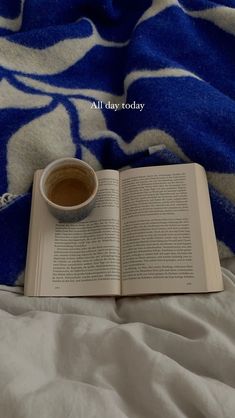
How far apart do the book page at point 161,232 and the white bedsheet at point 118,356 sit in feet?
0.08

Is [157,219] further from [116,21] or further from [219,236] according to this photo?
[116,21]

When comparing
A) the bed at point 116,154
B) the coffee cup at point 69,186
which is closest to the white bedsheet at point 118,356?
the bed at point 116,154

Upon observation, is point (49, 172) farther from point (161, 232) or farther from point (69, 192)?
point (161, 232)

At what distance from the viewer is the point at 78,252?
1.86 feet

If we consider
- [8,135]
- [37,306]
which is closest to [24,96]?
[8,135]

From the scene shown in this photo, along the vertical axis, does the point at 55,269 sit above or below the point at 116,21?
below

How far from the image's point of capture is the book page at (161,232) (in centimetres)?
54

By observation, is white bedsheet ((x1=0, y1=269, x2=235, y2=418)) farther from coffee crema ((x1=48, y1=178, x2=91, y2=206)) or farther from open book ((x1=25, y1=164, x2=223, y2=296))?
coffee crema ((x1=48, y1=178, x2=91, y2=206))

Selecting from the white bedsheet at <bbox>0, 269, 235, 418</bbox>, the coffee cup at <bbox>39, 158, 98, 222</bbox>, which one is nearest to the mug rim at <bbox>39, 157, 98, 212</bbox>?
the coffee cup at <bbox>39, 158, 98, 222</bbox>

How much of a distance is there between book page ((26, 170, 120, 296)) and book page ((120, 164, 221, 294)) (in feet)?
0.06

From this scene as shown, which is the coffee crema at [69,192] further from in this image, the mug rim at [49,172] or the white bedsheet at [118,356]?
the white bedsheet at [118,356]

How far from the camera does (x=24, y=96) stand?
0.66 m

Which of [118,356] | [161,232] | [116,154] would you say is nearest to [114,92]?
[116,154]

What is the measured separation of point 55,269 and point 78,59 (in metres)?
0.38
